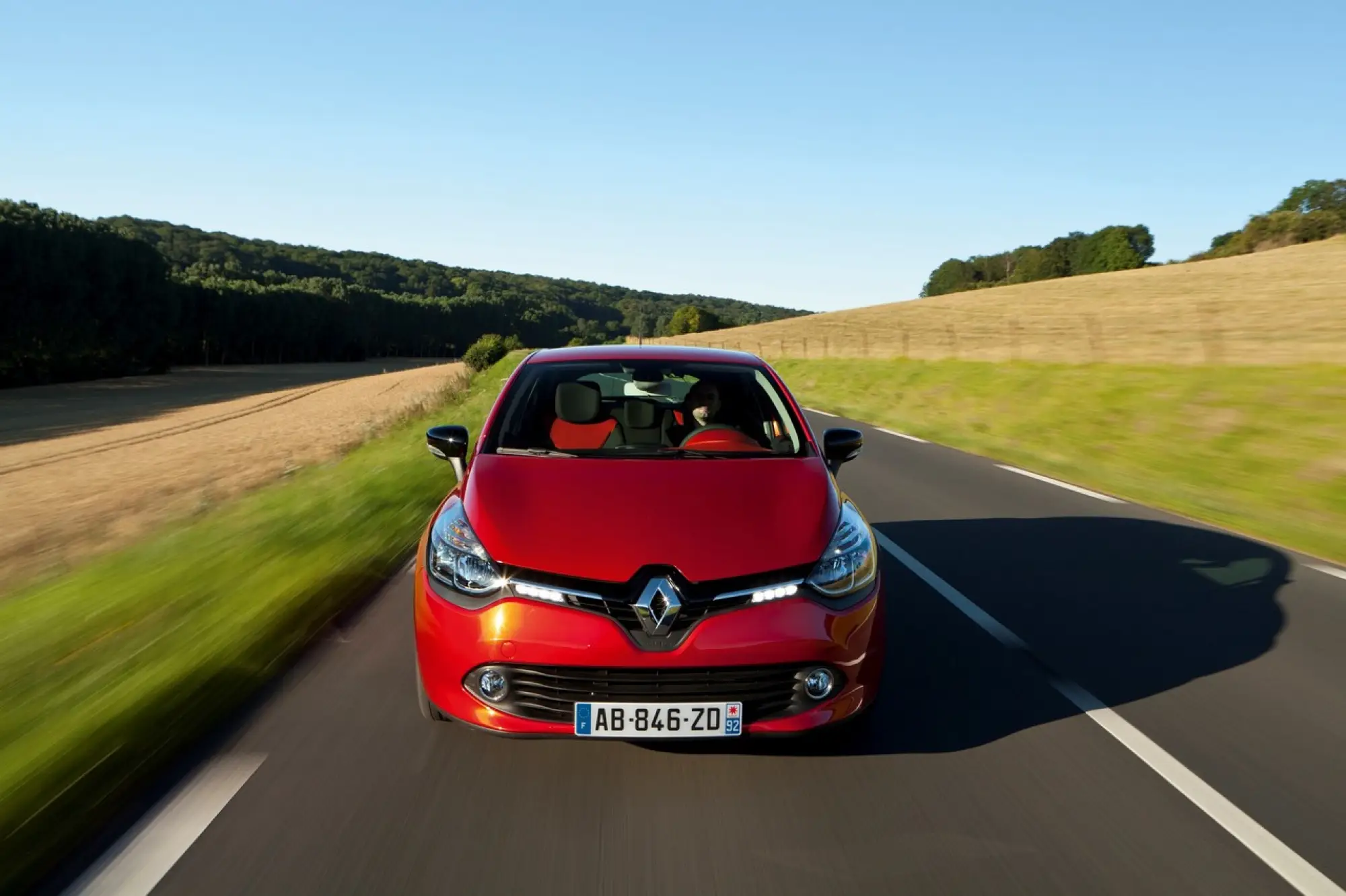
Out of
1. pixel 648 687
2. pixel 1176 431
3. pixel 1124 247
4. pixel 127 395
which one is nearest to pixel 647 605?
pixel 648 687

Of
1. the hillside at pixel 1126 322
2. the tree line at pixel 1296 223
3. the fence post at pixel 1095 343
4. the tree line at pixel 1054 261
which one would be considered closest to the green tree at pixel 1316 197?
the tree line at pixel 1296 223

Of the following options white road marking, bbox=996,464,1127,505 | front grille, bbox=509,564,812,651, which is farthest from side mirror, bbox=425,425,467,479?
white road marking, bbox=996,464,1127,505

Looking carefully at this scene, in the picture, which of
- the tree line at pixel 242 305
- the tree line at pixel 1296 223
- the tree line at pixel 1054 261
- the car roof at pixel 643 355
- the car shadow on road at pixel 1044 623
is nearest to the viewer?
the car shadow on road at pixel 1044 623

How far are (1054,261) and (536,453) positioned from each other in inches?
5172

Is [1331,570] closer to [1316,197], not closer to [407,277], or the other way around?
[1316,197]

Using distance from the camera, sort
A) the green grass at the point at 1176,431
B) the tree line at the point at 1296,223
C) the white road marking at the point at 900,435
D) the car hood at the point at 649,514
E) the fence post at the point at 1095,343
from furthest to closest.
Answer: the tree line at the point at 1296,223 → the fence post at the point at 1095,343 → the white road marking at the point at 900,435 → the green grass at the point at 1176,431 → the car hood at the point at 649,514

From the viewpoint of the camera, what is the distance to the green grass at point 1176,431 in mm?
11891

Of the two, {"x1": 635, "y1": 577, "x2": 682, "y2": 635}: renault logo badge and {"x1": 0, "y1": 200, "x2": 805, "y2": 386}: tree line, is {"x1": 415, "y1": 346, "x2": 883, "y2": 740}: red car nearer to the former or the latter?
{"x1": 635, "y1": 577, "x2": 682, "y2": 635}: renault logo badge

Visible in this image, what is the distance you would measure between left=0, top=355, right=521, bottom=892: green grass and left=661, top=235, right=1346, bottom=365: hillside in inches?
699

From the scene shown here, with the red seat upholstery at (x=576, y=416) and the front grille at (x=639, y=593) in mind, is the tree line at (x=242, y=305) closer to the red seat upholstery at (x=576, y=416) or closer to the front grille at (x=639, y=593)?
the red seat upholstery at (x=576, y=416)

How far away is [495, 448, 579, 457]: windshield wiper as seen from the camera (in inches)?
196

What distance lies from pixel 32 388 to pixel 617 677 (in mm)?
67935

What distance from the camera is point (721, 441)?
215 inches

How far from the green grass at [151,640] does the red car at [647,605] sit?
44.0 inches
